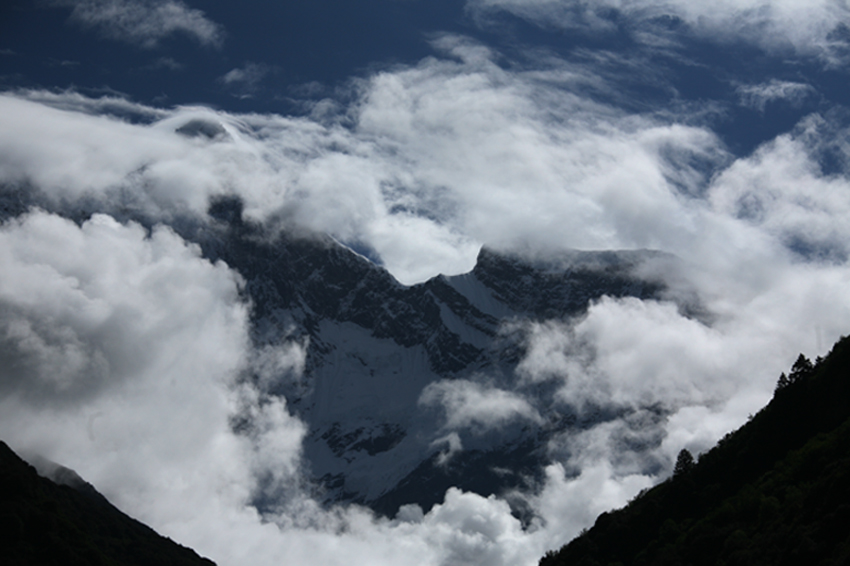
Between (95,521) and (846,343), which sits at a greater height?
(846,343)

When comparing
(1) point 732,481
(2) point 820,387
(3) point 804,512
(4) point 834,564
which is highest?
(2) point 820,387

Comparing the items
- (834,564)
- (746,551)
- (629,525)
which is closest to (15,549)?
(629,525)

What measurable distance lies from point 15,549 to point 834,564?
127m

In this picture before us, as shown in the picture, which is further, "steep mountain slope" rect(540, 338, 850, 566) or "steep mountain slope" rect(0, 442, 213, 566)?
"steep mountain slope" rect(0, 442, 213, 566)

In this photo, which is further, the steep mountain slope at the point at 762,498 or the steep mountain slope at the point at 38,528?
the steep mountain slope at the point at 38,528

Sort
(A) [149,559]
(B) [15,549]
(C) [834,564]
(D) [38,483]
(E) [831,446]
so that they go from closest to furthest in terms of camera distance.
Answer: (C) [834,564], (E) [831,446], (B) [15,549], (D) [38,483], (A) [149,559]

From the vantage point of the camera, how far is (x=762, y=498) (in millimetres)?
98438

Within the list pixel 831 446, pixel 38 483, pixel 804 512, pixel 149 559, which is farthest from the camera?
pixel 149 559

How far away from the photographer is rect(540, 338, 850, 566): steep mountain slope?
260 feet

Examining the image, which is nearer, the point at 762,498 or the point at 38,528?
the point at 762,498

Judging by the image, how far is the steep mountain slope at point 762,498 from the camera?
79.4 meters

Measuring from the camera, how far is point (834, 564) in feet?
215

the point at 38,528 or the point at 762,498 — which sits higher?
the point at 38,528

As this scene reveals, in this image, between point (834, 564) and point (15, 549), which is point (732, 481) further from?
point (15, 549)
